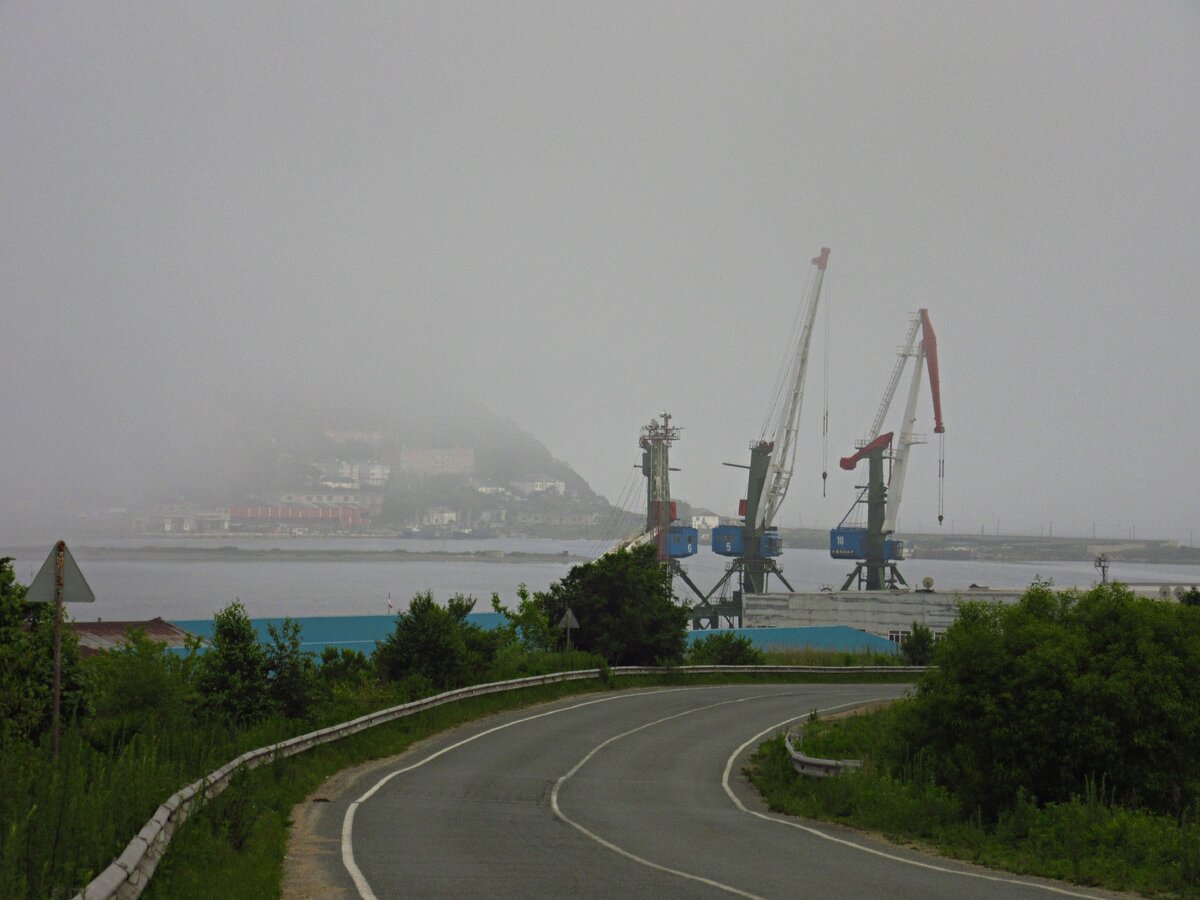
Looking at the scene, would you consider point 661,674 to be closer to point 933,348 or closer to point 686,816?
point 686,816

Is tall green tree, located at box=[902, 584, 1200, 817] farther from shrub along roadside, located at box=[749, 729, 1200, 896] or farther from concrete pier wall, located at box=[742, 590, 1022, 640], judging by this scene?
concrete pier wall, located at box=[742, 590, 1022, 640]

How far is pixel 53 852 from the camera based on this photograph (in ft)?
27.1

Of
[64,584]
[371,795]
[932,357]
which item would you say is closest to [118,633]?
[371,795]

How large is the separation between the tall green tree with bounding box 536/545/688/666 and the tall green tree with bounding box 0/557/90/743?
89.9 ft

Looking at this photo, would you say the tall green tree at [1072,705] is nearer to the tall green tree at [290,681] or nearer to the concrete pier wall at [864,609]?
the tall green tree at [290,681]

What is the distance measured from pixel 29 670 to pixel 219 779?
396 cm

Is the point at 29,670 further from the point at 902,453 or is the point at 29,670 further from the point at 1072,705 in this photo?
the point at 902,453

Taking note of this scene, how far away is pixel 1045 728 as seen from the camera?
16766 millimetres

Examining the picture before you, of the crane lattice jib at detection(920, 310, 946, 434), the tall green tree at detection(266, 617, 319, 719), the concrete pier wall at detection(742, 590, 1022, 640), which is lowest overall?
the concrete pier wall at detection(742, 590, 1022, 640)

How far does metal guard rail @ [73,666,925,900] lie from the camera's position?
828 cm

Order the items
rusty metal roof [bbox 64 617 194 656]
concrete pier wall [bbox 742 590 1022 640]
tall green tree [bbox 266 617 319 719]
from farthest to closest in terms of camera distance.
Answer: concrete pier wall [bbox 742 590 1022 640]
rusty metal roof [bbox 64 617 194 656]
tall green tree [bbox 266 617 319 719]

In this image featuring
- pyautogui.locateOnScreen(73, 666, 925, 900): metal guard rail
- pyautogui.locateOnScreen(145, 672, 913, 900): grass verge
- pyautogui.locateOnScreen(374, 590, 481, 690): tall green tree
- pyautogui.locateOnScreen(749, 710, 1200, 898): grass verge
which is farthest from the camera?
pyautogui.locateOnScreen(374, 590, 481, 690): tall green tree

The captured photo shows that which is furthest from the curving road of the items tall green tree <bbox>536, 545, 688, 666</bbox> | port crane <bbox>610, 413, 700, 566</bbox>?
port crane <bbox>610, 413, 700, 566</bbox>

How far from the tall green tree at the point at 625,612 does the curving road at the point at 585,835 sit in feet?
51.3
